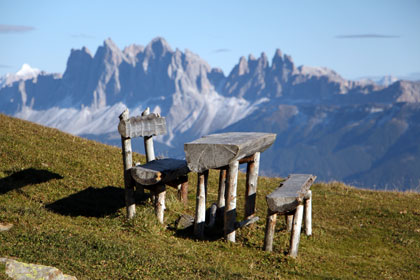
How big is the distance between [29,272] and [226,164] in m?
6.10

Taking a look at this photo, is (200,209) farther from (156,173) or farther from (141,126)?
(141,126)

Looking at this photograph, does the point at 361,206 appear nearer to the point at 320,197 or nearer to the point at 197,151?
the point at 320,197

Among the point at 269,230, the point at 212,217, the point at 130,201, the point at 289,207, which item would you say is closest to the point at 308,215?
the point at 269,230

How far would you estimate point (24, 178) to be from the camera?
17.3m

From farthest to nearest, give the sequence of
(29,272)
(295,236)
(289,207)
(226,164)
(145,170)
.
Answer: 1. (145,170)
2. (295,236)
3. (289,207)
4. (226,164)
5. (29,272)

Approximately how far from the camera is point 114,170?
2084cm

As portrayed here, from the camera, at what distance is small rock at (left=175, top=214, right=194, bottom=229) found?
1507cm

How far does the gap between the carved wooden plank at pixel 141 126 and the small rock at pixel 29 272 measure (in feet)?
19.8

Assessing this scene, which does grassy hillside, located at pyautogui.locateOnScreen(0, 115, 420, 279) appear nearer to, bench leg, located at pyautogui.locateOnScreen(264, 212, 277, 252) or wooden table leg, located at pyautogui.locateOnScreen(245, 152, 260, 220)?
bench leg, located at pyautogui.locateOnScreen(264, 212, 277, 252)

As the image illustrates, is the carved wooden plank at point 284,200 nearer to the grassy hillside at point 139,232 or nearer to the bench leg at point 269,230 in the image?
the bench leg at point 269,230

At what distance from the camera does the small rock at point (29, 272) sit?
8688 mm

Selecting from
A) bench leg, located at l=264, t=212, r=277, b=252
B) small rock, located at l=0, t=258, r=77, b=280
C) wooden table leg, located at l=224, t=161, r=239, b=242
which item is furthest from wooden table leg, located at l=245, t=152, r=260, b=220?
small rock, located at l=0, t=258, r=77, b=280

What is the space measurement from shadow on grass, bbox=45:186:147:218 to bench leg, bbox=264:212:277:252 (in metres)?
5.13

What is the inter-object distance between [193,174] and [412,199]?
1206 cm
